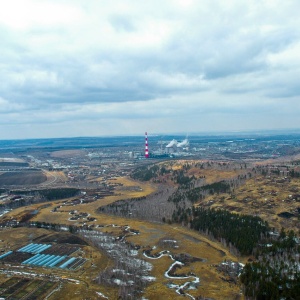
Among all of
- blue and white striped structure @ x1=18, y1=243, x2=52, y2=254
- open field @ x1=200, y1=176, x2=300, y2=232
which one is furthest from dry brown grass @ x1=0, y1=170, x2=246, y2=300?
open field @ x1=200, y1=176, x2=300, y2=232

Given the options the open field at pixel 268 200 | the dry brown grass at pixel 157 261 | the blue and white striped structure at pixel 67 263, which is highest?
the open field at pixel 268 200

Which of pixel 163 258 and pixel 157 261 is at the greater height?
pixel 157 261

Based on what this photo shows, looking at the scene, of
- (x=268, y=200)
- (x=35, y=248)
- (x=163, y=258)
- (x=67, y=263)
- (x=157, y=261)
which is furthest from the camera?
(x=268, y=200)

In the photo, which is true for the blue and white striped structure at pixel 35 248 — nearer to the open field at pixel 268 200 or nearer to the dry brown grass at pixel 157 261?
the dry brown grass at pixel 157 261

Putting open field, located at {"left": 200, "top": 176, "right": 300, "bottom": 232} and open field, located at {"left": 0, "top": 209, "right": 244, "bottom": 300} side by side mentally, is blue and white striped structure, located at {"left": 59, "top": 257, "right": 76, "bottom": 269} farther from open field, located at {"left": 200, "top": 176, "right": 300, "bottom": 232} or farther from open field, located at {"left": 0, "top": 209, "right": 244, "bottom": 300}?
open field, located at {"left": 200, "top": 176, "right": 300, "bottom": 232}

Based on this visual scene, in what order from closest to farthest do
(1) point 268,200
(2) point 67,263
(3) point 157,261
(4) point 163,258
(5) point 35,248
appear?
(2) point 67,263 < (3) point 157,261 < (4) point 163,258 < (5) point 35,248 < (1) point 268,200

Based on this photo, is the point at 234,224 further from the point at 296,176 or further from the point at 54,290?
the point at 296,176

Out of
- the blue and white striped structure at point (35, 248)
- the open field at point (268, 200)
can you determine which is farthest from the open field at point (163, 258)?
the open field at point (268, 200)

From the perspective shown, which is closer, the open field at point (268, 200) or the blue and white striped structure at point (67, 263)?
the blue and white striped structure at point (67, 263)

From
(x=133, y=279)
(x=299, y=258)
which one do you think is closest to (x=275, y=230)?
(x=299, y=258)

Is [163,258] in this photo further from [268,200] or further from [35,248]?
[268,200]

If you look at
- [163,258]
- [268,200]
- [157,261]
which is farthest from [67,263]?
[268,200]

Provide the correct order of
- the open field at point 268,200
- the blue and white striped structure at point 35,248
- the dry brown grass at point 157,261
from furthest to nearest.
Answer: the open field at point 268,200
the blue and white striped structure at point 35,248
the dry brown grass at point 157,261

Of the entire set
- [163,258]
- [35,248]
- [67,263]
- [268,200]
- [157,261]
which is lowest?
[163,258]
